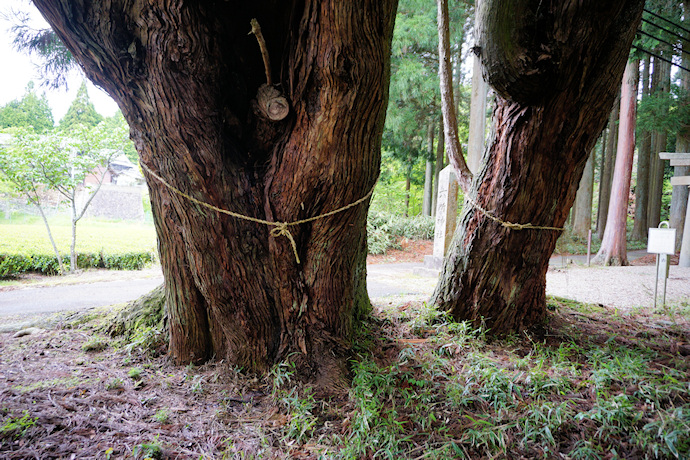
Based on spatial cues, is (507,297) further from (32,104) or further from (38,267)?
(32,104)

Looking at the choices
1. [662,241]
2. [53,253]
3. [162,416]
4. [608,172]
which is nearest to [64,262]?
[53,253]

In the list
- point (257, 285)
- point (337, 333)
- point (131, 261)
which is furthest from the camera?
point (131, 261)

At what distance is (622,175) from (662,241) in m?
6.17

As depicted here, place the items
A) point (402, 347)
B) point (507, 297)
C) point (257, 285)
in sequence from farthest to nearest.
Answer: point (507, 297)
point (402, 347)
point (257, 285)

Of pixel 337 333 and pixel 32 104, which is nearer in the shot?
pixel 337 333

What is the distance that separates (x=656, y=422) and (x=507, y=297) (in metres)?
1.19

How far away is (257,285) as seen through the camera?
2.16 meters

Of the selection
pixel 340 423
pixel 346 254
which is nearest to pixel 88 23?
pixel 346 254

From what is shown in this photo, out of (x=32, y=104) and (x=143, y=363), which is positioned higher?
(x=32, y=104)

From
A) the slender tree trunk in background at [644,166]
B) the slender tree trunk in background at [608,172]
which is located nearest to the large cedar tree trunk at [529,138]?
the slender tree trunk in background at [644,166]

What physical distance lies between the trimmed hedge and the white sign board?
901cm

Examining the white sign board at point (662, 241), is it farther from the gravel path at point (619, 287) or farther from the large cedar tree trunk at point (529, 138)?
the large cedar tree trunk at point (529, 138)

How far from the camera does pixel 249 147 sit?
212 cm

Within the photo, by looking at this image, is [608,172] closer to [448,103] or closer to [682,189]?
[682,189]
